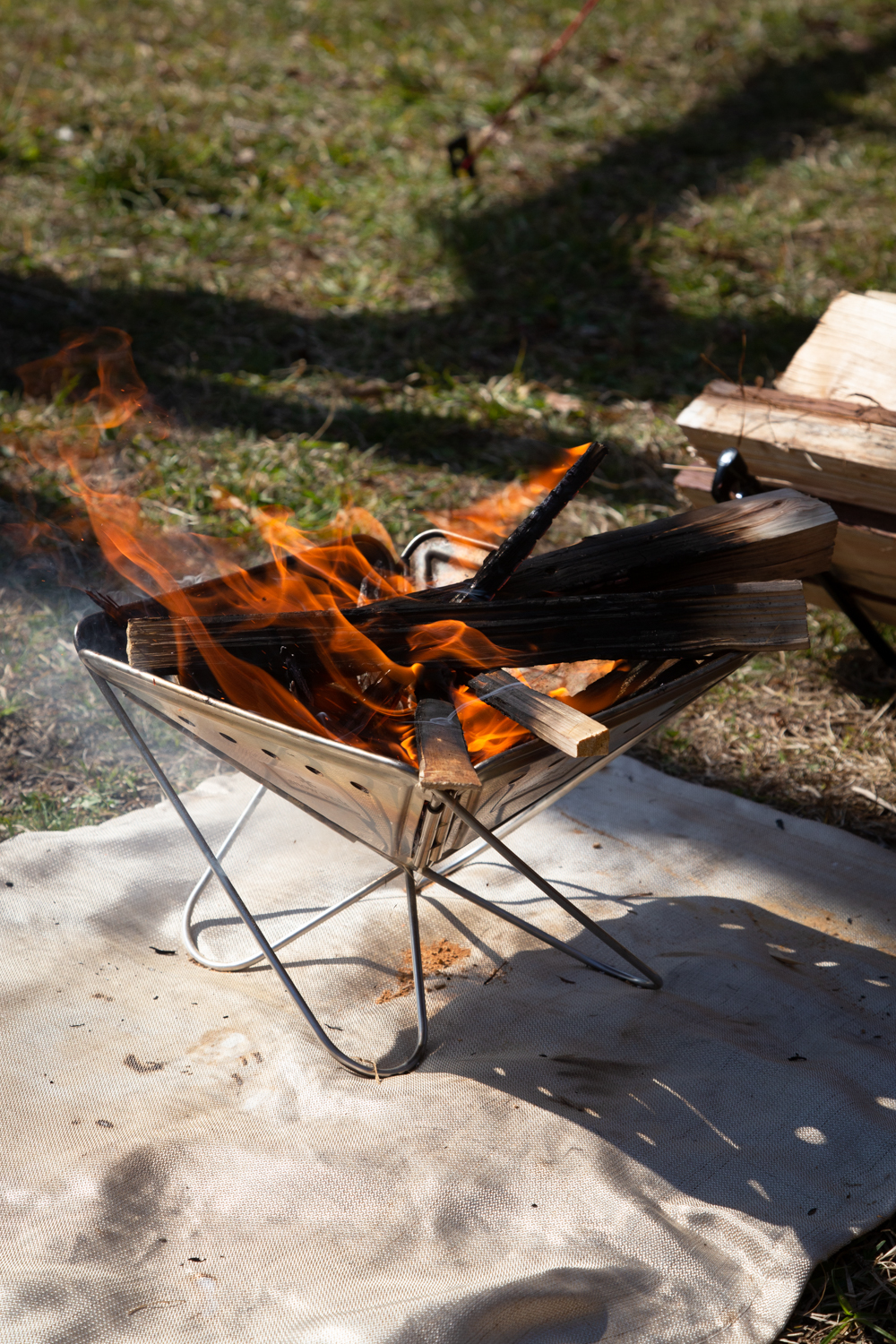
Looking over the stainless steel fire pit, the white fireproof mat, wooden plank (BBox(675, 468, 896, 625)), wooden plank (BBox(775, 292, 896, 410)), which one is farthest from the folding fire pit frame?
wooden plank (BBox(775, 292, 896, 410))

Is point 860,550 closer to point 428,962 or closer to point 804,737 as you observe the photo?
point 804,737

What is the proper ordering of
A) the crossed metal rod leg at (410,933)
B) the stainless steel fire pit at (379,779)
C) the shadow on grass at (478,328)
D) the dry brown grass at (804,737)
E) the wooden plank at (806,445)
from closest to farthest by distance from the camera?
the stainless steel fire pit at (379,779) → the crossed metal rod leg at (410,933) → the wooden plank at (806,445) → the dry brown grass at (804,737) → the shadow on grass at (478,328)

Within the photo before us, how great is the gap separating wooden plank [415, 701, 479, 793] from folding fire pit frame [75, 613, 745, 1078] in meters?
0.03

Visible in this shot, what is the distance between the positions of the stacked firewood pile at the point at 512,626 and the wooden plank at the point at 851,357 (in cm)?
76

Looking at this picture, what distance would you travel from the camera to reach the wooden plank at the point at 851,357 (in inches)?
99.2

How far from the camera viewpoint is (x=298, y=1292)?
4.68 ft

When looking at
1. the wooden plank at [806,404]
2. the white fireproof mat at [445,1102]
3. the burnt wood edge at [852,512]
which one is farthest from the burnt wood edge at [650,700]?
the wooden plank at [806,404]

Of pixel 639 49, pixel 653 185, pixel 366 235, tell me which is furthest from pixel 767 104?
pixel 366 235

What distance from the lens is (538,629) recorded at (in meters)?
1.75

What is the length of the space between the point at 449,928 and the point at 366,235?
13.6 ft

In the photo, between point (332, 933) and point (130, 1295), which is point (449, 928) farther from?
point (130, 1295)

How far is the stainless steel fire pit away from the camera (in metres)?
1.51

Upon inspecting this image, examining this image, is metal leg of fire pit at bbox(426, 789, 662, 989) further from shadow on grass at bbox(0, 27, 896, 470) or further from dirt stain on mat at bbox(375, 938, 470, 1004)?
shadow on grass at bbox(0, 27, 896, 470)

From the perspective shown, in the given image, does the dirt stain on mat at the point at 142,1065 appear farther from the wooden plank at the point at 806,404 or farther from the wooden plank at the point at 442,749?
the wooden plank at the point at 806,404
